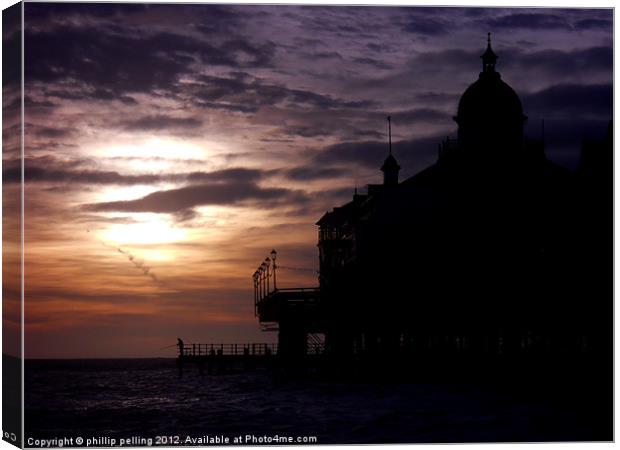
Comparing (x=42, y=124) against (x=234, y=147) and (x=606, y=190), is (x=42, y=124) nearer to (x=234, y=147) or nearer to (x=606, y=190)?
(x=234, y=147)

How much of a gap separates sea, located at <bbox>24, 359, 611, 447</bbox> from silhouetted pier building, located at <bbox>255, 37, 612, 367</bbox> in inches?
95.8

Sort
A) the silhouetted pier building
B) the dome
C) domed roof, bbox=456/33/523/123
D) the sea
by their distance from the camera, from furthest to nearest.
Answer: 1. domed roof, bbox=456/33/523/123
2. the dome
3. the silhouetted pier building
4. the sea

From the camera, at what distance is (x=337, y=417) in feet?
120

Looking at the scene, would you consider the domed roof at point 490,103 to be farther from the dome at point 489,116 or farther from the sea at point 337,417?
the sea at point 337,417

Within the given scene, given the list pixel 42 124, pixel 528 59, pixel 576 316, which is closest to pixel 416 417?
pixel 576 316

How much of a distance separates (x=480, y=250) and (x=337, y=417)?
39.7ft

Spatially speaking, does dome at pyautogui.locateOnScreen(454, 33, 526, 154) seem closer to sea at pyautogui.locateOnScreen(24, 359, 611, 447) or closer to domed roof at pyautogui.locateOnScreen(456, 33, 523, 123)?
domed roof at pyautogui.locateOnScreen(456, 33, 523, 123)

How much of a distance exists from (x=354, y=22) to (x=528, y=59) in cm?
444

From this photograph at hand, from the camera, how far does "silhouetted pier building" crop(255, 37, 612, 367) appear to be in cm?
3856

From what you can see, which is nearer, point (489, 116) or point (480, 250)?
point (480, 250)

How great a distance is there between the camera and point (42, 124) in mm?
25359

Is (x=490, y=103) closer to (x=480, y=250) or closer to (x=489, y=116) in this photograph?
(x=489, y=116)

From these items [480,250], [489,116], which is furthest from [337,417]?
[489,116]

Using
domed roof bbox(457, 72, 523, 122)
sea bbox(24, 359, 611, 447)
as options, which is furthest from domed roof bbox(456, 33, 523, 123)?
sea bbox(24, 359, 611, 447)
